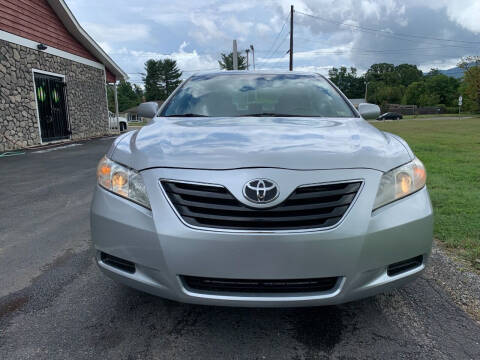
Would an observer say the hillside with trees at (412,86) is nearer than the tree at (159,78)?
Yes

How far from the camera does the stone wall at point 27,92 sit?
32.3ft

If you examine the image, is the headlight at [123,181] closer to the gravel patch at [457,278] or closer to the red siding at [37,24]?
the gravel patch at [457,278]

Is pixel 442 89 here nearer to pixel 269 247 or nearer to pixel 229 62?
pixel 229 62

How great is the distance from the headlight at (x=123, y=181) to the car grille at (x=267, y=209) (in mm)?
190

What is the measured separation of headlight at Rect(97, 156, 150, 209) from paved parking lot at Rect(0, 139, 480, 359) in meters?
0.72

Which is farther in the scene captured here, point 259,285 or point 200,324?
point 200,324

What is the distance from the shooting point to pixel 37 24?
11609 millimetres

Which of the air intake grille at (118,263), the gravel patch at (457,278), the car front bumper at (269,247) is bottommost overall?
the gravel patch at (457,278)

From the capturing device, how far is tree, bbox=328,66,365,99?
106 m

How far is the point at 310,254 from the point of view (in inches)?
60.4

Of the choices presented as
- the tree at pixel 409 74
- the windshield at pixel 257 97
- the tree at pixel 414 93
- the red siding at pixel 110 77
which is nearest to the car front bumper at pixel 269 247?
the windshield at pixel 257 97

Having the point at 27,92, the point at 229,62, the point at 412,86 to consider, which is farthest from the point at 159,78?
the point at 27,92

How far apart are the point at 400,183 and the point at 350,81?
113716mm

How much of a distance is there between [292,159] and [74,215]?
326cm
